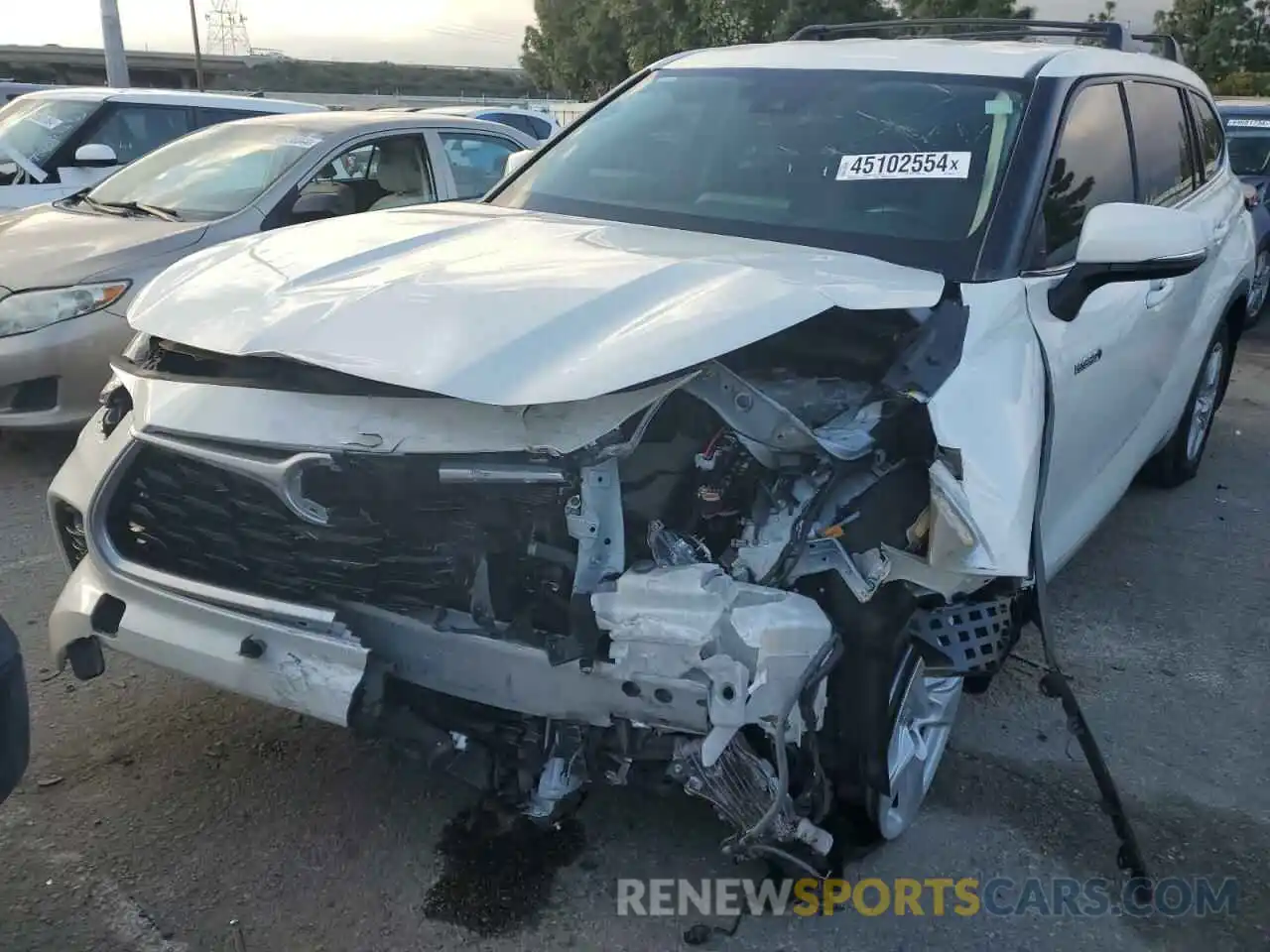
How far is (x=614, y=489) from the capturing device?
2.31 metres

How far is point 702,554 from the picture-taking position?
240cm

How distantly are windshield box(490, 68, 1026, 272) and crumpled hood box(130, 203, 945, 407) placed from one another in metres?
0.22

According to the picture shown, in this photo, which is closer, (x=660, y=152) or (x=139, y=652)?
(x=139, y=652)

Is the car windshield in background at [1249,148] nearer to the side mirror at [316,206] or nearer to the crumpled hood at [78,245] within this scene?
the side mirror at [316,206]

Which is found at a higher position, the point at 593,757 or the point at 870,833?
the point at 593,757

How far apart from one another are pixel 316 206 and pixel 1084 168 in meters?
3.83

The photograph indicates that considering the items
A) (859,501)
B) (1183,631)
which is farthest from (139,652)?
(1183,631)

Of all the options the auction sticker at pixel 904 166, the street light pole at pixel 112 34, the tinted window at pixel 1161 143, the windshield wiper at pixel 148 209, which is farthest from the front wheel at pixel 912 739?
the street light pole at pixel 112 34

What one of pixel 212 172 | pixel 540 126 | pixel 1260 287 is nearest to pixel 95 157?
pixel 212 172

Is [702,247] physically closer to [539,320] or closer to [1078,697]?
[539,320]

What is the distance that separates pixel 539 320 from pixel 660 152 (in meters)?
1.53

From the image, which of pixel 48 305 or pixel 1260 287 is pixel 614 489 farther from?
pixel 1260 287

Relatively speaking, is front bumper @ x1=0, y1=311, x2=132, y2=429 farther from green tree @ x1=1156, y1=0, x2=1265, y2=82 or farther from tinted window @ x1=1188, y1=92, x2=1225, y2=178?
green tree @ x1=1156, y1=0, x2=1265, y2=82

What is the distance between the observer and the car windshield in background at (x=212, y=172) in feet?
18.7
